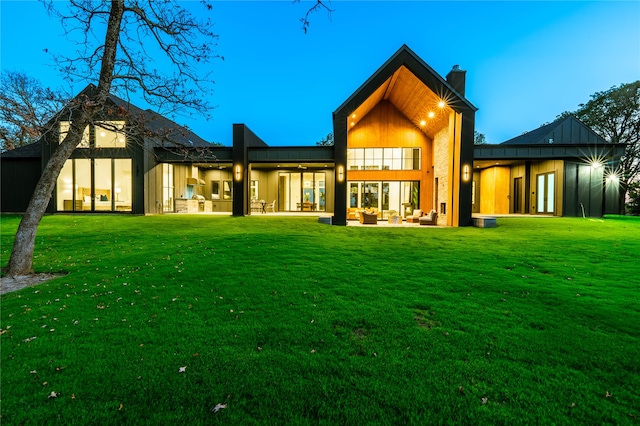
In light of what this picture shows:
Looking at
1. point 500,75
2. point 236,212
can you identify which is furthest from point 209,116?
point 500,75

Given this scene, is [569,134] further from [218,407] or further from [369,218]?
[218,407]

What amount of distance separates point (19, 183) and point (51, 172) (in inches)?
673

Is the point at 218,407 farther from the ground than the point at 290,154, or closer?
closer

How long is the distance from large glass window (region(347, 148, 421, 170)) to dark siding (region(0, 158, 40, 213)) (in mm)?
19335

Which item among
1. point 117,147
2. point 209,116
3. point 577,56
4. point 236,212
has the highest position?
point 577,56

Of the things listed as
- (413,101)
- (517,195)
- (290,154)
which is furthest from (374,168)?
(517,195)

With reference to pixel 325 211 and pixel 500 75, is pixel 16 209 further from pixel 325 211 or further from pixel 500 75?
pixel 500 75

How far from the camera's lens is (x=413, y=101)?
16.3 m

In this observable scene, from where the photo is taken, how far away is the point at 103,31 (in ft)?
21.6

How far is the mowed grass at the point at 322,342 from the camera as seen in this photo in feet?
7.22

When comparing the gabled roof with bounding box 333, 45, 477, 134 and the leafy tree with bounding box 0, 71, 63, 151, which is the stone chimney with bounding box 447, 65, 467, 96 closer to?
the gabled roof with bounding box 333, 45, 477, 134

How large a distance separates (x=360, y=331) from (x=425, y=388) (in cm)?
110

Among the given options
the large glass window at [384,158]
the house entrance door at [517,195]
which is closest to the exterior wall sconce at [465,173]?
the large glass window at [384,158]

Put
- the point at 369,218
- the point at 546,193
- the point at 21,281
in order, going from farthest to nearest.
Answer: the point at 546,193
the point at 369,218
the point at 21,281
